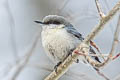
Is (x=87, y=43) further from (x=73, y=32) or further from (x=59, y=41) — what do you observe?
(x=73, y=32)

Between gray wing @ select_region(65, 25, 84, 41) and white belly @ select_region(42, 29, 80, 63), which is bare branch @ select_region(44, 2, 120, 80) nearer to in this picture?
white belly @ select_region(42, 29, 80, 63)

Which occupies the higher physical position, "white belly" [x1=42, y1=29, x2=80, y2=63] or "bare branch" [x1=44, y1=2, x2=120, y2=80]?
"bare branch" [x1=44, y1=2, x2=120, y2=80]

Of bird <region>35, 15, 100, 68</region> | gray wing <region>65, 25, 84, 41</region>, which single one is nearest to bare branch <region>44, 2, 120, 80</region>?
bird <region>35, 15, 100, 68</region>

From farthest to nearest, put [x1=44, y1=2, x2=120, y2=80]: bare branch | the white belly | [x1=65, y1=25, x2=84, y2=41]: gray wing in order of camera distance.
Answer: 1. [x1=65, y1=25, x2=84, y2=41]: gray wing
2. the white belly
3. [x1=44, y1=2, x2=120, y2=80]: bare branch

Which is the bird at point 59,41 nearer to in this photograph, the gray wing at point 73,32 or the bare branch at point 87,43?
the gray wing at point 73,32

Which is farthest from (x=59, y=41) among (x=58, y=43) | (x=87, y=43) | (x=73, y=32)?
(x=87, y=43)

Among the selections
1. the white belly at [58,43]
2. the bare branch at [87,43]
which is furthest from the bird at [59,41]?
the bare branch at [87,43]

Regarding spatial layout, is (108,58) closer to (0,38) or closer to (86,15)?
(86,15)
